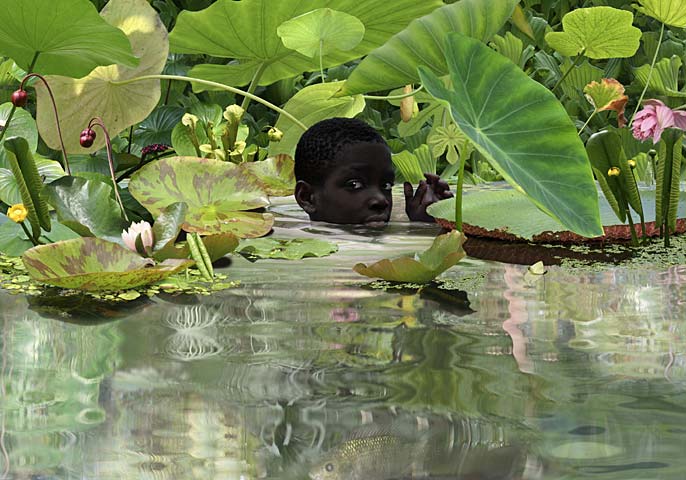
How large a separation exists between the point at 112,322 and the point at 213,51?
0.59 meters

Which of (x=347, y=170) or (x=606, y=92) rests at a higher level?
(x=606, y=92)

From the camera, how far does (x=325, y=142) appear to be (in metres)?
0.97

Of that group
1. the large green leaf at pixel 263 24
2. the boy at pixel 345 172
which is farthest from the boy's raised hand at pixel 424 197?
the large green leaf at pixel 263 24

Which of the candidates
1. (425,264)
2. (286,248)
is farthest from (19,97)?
(425,264)

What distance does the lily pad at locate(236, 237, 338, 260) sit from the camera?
801 mm

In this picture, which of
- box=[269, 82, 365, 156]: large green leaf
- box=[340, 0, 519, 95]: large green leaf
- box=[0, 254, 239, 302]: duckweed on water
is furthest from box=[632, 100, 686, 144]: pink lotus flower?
box=[0, 254, 239, 302]: duckweed on water

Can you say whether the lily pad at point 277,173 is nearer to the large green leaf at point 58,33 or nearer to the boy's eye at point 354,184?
the boy's eye at point 354,184

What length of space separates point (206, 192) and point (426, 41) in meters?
0.28

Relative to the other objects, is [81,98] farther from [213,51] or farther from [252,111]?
[252,111]

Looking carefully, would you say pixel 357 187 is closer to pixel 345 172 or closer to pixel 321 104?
pixel 345 172

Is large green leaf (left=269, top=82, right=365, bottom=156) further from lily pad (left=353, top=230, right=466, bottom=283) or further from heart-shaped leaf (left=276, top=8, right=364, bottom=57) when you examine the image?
lily pad (left=353, top=230, right=466, bottom=283)

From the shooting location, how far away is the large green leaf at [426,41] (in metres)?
0.79

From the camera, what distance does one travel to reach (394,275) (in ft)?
2.24

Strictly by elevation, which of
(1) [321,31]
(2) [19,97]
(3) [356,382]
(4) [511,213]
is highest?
(1) [321,31]
